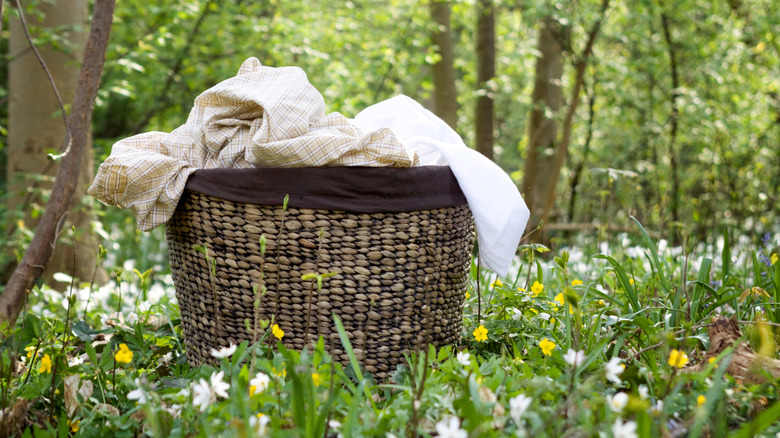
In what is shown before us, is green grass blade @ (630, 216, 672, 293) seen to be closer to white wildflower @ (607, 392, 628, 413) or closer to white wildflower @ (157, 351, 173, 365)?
white wildflower @ (607, 392, 628, 413)

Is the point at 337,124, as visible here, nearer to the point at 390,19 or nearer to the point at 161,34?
the point at 161,34

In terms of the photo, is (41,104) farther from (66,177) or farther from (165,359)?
(165,359)

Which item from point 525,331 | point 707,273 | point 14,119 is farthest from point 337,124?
point 14,119

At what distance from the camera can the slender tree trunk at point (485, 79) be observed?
5566 millimetres

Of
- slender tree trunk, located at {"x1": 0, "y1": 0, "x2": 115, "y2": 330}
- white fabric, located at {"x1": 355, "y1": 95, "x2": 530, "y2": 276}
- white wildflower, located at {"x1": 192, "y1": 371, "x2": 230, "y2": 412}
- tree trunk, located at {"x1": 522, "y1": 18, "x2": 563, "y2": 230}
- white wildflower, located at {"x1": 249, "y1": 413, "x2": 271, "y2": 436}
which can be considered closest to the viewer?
white wildflower, located at {"x1": 249, "y1": 413, "x2": 271, "y2": 436}

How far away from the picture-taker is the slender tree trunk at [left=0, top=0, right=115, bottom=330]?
7.07 feet

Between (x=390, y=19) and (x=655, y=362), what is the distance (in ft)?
16.3

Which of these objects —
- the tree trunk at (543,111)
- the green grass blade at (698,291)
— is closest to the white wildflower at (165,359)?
the green grass blade at (698,291)

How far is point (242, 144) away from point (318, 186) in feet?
1.03

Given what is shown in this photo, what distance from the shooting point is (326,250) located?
5.67ft

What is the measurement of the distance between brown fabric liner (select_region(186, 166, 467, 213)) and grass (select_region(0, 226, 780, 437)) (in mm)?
344

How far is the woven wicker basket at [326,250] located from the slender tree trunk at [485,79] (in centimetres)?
370

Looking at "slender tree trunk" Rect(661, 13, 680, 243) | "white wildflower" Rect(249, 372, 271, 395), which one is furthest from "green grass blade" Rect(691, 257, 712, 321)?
"slender tree trunk" Rect(661, 13, 680, 243)

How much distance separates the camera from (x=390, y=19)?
6039 mm
